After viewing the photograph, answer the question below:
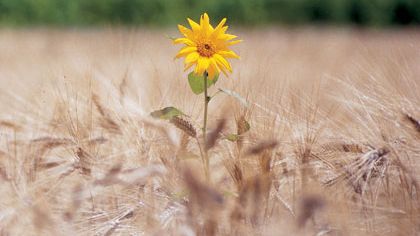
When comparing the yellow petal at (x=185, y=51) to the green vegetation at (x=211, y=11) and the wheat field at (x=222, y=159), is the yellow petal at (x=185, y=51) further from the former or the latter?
the green vegetation at (x=211, y=11)

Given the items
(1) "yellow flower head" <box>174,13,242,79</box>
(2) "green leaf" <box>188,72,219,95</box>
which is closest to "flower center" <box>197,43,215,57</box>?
(1) "yellow flower head" <box>174,13,242,79</box>

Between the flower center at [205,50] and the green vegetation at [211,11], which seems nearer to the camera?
the flower center at [205,50]

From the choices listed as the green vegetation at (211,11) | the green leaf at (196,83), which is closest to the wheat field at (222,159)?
the green leaf at (196,83)

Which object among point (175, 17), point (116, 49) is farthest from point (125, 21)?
point (116, 49)

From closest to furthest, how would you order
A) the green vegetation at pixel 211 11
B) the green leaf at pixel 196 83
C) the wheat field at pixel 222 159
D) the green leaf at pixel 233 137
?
the wheat field at pixel 222 159 < the green leaf at pixel 233 137 < the green leaf at pixel 196 83 < the green vegetation at pixel 211 11

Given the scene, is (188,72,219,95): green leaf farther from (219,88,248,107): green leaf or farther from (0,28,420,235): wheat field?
(219,88,248,107): green leaf

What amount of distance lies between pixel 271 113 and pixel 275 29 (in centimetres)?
916

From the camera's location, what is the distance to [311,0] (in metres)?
10.3

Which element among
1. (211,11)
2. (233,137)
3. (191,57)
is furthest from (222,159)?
(211,11)

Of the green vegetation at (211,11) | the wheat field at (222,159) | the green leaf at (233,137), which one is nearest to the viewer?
the wheat field at (222,159)

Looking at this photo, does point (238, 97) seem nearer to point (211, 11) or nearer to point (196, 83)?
point (196, 83)

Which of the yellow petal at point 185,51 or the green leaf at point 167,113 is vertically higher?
the yellow petal at point 185,51

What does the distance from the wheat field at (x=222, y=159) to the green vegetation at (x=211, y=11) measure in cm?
763

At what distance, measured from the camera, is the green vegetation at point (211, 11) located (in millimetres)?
9562
